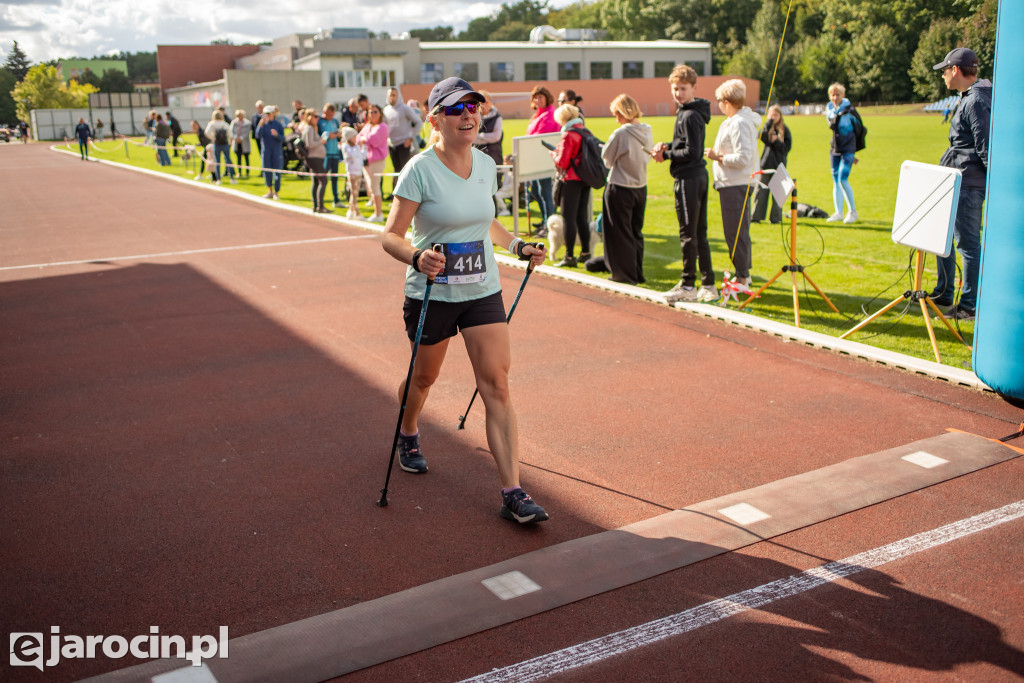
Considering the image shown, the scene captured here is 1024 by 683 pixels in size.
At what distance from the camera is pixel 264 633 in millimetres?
3584

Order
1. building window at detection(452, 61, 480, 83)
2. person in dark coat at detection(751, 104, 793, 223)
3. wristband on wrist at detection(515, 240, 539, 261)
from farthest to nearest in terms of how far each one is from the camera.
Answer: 1. building window at detection(452, 61, 480, 83)
2. person in dark coat at detection(751, 104, 793, 223)
3. wristband on wrist at detection(515, 240, 539, 261)

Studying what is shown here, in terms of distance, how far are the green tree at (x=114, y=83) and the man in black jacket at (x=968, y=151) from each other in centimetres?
14655

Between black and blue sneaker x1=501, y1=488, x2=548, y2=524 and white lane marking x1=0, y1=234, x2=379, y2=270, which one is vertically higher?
white lane marking x1=0, y1=234, x2=379, y2=270

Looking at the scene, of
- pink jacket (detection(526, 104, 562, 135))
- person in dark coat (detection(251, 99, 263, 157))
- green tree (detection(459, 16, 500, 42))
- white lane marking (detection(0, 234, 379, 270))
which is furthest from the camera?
green tree (detection(459, 16, 500, 42))

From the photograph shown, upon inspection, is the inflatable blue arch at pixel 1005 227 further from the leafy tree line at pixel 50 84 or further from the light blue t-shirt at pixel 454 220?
the leafy tree line at pixel 50 84

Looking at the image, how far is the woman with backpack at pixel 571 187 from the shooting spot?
421 inches

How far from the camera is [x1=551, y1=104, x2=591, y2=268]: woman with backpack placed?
1069cm

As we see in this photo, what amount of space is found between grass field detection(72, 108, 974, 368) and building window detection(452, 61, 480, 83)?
74.1 m

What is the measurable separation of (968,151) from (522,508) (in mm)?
5850

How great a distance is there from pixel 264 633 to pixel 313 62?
87033mm

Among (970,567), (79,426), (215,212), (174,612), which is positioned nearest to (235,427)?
(79,426)

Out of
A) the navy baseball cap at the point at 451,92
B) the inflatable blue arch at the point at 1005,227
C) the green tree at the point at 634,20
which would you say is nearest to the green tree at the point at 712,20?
the green tree at the point at 634,20

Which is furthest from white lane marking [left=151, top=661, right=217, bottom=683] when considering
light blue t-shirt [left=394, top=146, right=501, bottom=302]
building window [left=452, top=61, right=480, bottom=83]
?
building window [left=452, top=61, right=480, bottom=83]

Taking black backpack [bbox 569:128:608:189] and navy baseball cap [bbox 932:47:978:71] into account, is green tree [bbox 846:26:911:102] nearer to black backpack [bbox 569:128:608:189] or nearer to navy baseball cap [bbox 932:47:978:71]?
navy baseball cap [bbox 932:47:978:71]
